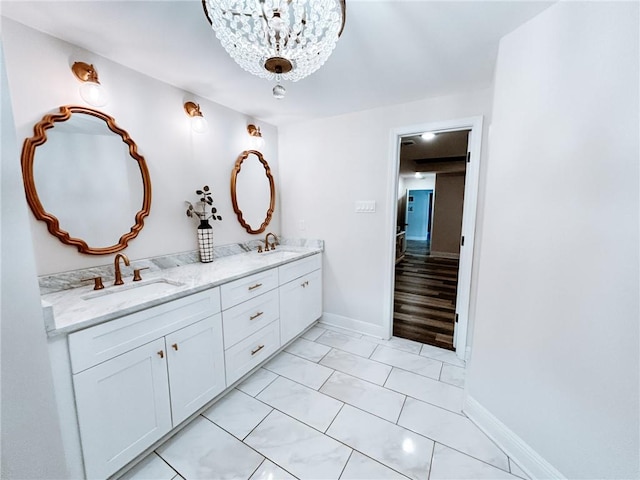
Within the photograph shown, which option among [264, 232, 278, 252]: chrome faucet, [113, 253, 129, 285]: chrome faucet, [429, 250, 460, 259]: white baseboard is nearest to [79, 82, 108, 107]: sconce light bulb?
[113, 253, 129, 285]: chrome faucet

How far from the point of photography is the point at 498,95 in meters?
1.47

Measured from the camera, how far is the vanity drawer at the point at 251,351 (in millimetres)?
1812

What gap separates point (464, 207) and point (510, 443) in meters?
1.61

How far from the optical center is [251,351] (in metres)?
1.98

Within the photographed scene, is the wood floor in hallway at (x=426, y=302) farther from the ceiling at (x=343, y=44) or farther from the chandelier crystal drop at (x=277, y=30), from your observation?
the chandelier crystal drop at (x=277, y=30)

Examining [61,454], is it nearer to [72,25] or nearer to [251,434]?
[251,434]

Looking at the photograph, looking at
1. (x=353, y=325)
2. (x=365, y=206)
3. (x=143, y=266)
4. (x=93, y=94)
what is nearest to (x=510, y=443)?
(x=353, y=325)

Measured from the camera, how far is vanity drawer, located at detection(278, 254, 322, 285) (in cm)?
227

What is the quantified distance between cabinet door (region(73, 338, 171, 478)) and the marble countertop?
23 cm

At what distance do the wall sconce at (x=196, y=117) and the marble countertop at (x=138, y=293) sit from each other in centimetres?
112

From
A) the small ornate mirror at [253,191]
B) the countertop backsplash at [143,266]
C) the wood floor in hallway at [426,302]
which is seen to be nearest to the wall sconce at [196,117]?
the small ornate mirror at [253,191]

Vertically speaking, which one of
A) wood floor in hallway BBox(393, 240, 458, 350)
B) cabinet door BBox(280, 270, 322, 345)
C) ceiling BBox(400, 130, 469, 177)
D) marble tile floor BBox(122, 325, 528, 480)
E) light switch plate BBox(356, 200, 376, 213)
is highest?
ceiling BBox(400, 130, 469, 177)

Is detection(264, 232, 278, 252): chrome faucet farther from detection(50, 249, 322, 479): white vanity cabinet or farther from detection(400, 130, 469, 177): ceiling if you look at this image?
detection(400, 130, 469, 177): ceiling

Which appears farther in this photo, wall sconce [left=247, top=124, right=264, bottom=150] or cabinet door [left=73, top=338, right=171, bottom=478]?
wall sconce [left=247, top=124, right=264, bottom=150]
